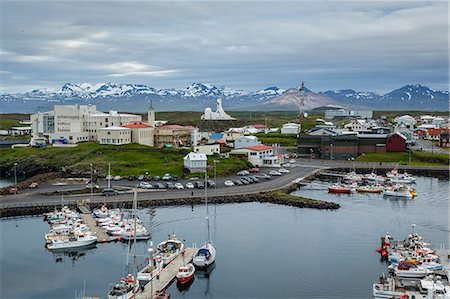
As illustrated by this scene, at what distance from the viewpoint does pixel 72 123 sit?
54906mm

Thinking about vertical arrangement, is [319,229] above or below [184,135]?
below

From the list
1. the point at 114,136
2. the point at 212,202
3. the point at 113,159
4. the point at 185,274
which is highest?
the point at 114,136

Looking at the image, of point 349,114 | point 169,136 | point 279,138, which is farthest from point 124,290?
point 349,114

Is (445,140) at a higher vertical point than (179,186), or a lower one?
higher

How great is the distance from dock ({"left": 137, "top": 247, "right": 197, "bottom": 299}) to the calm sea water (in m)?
0.52

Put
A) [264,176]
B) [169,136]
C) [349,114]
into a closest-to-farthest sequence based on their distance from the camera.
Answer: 1. [264,176]
2. [169,136]
3. [349,114]

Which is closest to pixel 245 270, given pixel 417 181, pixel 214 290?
pixel 214 290

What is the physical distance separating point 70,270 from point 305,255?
982cm

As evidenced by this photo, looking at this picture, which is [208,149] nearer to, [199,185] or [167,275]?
[199,185]

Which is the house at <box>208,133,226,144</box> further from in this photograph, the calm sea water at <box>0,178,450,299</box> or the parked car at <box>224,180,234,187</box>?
the calm sea water at <box>0,178,450,299</box>

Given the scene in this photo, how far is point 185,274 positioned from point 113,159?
82.9 feet

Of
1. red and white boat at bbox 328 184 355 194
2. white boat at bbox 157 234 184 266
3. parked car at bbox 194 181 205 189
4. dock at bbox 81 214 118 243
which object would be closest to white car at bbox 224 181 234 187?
parked car at bbox 194 181 205 189

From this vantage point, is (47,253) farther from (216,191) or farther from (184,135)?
(184,135)

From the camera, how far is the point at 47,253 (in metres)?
24.3
